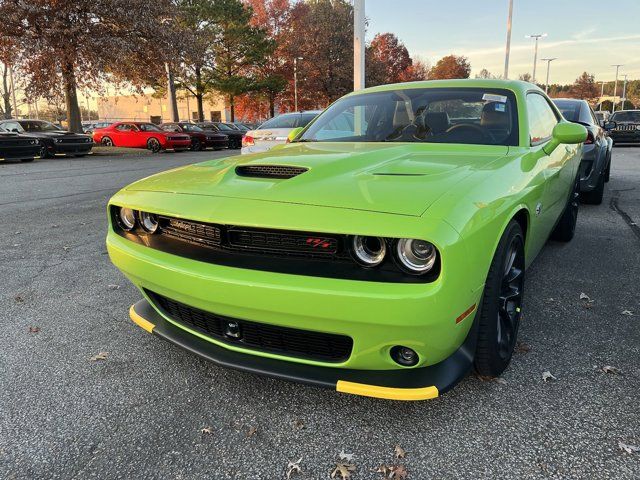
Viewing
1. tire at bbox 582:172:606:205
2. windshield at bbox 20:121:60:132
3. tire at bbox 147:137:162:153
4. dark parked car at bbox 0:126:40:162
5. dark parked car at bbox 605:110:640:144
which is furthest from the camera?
tire at bbox 147:137:162:153

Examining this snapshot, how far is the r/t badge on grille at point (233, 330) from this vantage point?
6.89 feet

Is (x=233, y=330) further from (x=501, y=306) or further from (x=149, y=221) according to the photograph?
(x=501, y=306)

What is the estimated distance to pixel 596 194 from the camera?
22.6 feet

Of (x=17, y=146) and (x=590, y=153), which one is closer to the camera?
(x=590, y=153)

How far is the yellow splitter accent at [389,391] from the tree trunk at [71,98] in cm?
2087

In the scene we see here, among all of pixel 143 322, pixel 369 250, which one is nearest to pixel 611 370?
pixel 369 250

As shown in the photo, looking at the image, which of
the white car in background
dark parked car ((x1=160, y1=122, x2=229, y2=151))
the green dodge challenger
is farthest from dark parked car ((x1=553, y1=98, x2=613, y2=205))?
dark parked car ((x1=160, y1=122, x2=229, y2=151))

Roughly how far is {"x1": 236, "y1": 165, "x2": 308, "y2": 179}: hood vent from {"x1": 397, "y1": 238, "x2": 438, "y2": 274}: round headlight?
28.1 inches

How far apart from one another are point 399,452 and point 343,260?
0.78 meters

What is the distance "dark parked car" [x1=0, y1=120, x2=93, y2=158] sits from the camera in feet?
56.7

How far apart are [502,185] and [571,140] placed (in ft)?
4.04

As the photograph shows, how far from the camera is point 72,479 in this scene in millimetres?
1794

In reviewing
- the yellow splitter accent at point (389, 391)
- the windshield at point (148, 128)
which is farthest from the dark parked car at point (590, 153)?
the windshield at point (148, 128)

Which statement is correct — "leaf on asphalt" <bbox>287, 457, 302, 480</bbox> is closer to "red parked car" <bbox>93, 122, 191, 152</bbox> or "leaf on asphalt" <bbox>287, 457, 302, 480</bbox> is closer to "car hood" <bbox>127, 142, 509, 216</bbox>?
"car hood" <bbox>127, 142, 509, 216</bbox>
